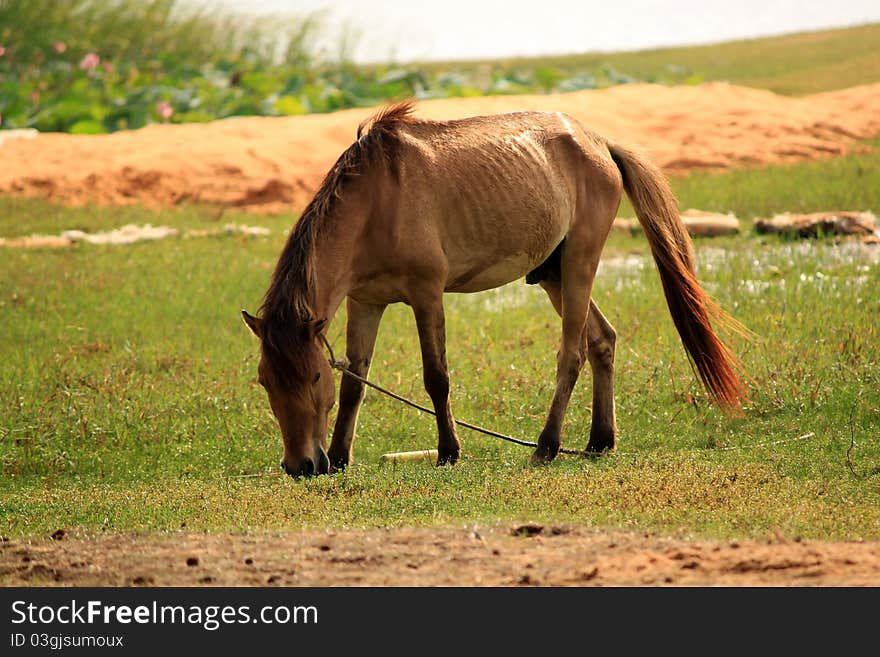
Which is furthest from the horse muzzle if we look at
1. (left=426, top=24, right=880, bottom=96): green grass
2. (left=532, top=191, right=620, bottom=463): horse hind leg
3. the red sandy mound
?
(left=426, top=24, right=880, bottom=96): green grass

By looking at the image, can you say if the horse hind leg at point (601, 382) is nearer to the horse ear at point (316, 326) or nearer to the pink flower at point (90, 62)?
the horse ear at point (316, 326)

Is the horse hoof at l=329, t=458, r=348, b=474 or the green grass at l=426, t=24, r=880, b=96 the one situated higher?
the green grass at l=426, t=24, r=880, b=96

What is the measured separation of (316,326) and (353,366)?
0.92 meters

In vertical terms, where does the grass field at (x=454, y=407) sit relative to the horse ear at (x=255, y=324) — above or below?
below

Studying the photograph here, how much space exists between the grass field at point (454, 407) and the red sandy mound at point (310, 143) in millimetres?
3070

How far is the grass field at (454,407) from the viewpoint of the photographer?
6879 mm

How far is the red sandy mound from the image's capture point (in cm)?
1880

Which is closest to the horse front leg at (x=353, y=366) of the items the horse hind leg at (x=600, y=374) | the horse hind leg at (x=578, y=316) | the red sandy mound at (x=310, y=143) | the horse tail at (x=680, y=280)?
the horse hind leg at (x=578, y=316)

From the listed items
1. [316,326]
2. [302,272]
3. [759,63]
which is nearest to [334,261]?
[302,272]

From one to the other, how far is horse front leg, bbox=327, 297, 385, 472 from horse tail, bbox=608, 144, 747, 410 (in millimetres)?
1890

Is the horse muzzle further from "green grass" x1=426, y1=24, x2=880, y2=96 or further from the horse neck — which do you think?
"green grass" x1=426, y1=24, x2=880, y2=96

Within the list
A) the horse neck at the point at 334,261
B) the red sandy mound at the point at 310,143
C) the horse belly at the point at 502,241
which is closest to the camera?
the horse neck at the point at 334,261

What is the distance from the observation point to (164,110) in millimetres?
23375

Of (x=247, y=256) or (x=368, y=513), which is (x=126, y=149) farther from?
(x=368, y=513)
